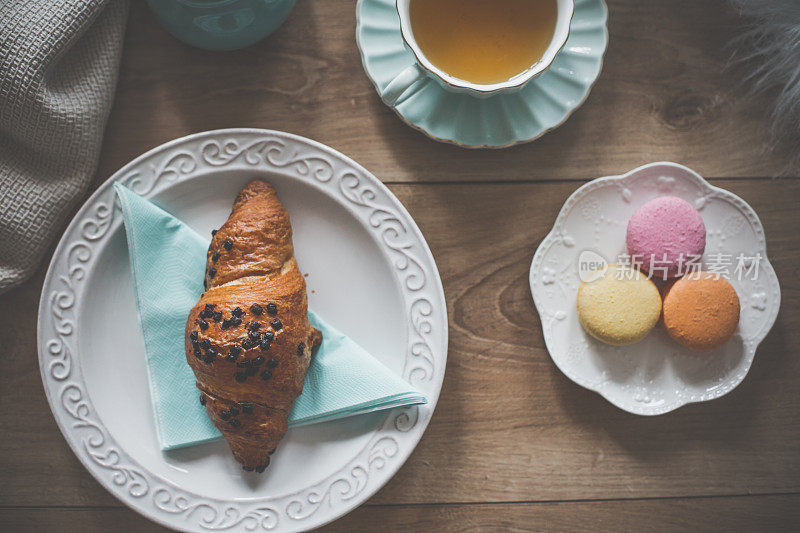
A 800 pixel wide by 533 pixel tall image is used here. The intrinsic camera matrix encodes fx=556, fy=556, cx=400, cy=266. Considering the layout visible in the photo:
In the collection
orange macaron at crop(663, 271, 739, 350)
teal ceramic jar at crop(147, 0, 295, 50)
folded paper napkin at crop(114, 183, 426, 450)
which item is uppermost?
teal ceramic jar at crop(147, 0, 295, 50)

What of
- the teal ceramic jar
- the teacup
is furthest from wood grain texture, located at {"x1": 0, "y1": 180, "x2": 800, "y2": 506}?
the teal ceramic jar

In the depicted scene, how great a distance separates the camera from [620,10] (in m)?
1.11

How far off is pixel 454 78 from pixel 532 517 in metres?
0.85

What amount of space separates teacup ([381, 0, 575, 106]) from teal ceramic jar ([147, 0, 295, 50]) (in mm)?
220

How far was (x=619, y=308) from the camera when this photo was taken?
1015 millimetres

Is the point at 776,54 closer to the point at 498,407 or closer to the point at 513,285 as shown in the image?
the point at 513,285

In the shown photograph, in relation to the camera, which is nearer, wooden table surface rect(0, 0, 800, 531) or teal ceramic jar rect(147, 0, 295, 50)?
teal ceramic jar rect(147, 0, 295, 50)

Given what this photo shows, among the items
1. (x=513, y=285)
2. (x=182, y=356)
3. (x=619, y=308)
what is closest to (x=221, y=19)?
(x=182, y=356)

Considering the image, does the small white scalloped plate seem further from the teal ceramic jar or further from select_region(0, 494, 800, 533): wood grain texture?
the teal ceramic jar

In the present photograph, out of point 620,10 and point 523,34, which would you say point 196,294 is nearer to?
point 523,34

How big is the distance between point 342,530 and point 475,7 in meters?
1.01

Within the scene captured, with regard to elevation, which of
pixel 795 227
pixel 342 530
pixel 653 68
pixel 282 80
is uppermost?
pixel 282 80

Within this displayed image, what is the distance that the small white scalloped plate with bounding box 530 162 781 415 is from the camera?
1061 millimetres

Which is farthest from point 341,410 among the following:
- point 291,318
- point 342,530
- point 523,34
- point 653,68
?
point 653,68
